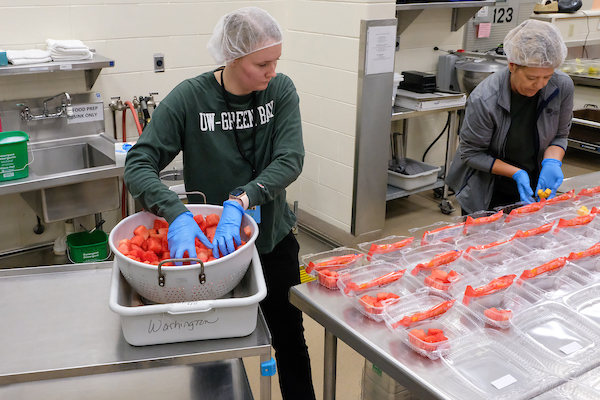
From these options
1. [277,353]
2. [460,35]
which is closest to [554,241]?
[277,353]

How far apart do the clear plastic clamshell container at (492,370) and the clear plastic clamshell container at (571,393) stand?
14 millimetres

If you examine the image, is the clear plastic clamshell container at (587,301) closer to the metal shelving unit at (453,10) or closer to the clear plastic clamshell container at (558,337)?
the clear plastic clamshell container at (558,337)

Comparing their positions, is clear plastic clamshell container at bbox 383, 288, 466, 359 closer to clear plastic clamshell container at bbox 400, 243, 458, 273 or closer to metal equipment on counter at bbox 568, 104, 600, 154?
clear plastic clamshell container at bbox 400, 243, 458, 273

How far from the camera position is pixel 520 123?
2354mm

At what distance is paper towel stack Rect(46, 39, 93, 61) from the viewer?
282 centimetres

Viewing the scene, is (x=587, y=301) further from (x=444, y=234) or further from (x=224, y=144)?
(x=224, y=144)

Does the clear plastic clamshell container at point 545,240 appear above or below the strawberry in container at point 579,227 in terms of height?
below

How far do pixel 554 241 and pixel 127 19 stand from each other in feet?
8.63

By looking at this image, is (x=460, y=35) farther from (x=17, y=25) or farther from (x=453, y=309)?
(x=453, y=309)

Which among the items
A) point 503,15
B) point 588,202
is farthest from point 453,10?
point 588,202

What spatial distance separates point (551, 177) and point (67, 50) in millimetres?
2390

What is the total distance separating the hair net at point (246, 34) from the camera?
1732mm

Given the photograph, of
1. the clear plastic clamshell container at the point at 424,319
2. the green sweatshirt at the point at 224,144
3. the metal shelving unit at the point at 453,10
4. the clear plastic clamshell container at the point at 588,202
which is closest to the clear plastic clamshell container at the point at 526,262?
the clear plastic clamshell container at the point at 424,319

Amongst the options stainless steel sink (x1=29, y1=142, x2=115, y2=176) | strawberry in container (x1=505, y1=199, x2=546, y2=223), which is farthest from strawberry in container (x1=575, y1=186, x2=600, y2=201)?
stainless steel sink (x1=29, y1=142, x2=115, y2=176)
